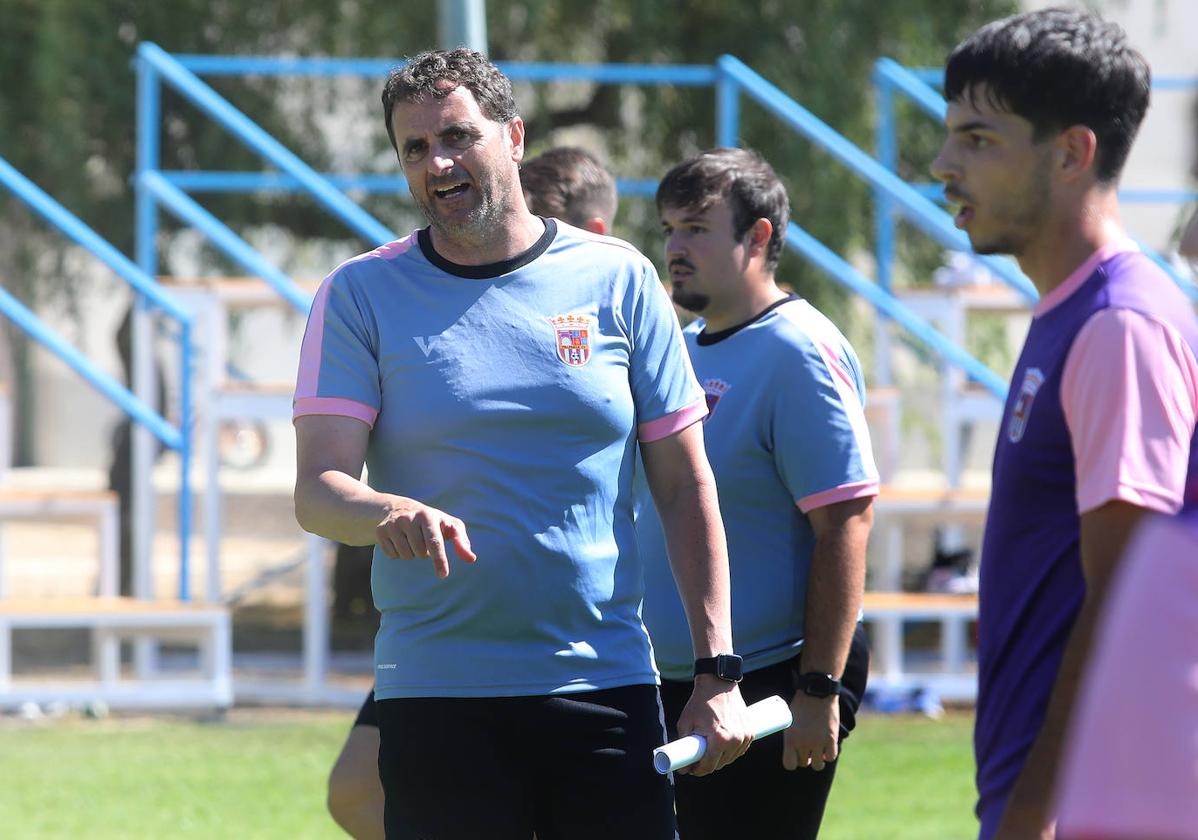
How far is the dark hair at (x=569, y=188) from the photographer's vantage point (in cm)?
409

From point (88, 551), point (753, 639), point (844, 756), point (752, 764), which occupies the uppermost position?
point (753, 639)

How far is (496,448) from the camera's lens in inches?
119

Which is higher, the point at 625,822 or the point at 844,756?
the point at 625,822

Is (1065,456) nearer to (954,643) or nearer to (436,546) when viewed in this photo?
(436,546)

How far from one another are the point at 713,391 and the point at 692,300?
0.71 feet

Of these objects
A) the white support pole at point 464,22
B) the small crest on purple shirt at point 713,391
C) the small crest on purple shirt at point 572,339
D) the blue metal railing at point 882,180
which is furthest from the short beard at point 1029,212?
the blue metal railing at point 882,180

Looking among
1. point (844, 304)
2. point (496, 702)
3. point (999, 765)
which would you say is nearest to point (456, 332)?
point (496, 702)

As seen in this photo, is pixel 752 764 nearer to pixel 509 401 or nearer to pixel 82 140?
pixel 509 401

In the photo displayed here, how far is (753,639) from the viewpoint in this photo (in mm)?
3709

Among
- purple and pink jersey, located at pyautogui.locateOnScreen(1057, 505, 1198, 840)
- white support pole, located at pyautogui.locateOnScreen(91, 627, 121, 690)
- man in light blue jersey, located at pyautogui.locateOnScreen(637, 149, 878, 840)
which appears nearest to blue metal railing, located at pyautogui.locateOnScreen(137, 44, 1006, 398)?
white support pole, located at pyautogui.locateOnScreen(91, 627, 121, 690)

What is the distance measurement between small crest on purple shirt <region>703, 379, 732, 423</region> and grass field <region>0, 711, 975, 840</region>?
9.73 ft

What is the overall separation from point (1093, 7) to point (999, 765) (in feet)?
32.0

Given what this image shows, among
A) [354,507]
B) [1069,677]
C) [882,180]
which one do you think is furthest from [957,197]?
[882,180]

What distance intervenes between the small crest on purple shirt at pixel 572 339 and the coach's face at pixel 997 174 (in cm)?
83
